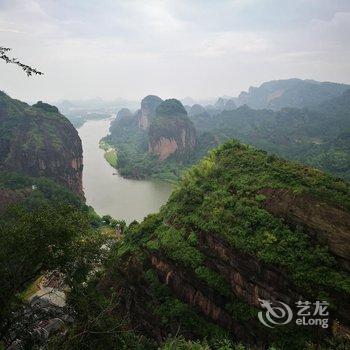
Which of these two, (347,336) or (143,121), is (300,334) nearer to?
(347,336)

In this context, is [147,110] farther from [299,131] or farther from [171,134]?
[299,131]

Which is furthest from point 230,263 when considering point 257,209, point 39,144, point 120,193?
point 120,193

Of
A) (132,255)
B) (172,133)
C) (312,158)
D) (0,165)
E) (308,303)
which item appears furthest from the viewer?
(172,133)

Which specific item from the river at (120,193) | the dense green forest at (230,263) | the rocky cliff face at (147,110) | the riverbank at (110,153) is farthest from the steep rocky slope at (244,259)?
the rocky cliff face at (147,110)

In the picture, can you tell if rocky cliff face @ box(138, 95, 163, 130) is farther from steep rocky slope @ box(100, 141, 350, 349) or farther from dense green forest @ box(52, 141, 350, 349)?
steep rocky slope @ box(100, 141, 350, 349)

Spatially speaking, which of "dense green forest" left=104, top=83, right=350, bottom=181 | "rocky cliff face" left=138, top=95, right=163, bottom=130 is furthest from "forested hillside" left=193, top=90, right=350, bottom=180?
"rocky cliff face" left=138, top=95, right=163, bottom=130

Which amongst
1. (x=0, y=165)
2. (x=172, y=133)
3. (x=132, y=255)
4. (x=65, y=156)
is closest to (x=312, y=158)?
(x=172, y=133)
